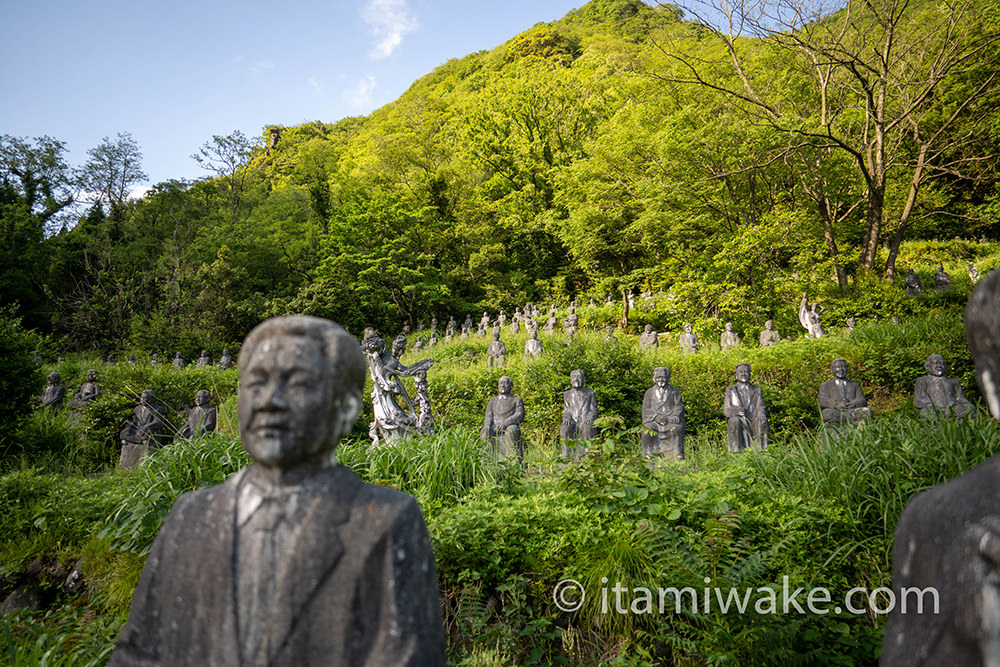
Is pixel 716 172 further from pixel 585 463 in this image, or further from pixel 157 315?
pixel 157 315

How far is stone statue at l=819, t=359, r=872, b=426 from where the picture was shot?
323 inches

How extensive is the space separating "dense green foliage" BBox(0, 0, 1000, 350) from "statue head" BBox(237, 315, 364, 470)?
15.0 meters

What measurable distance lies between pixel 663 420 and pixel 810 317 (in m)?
9.67

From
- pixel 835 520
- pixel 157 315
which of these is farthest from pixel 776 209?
pixel 157 315

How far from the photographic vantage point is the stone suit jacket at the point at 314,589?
136cm

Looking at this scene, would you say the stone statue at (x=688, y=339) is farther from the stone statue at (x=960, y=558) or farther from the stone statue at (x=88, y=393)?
the stone statue at (x=88, y=393)

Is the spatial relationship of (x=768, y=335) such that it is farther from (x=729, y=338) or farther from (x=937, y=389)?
(x=937, y=389)

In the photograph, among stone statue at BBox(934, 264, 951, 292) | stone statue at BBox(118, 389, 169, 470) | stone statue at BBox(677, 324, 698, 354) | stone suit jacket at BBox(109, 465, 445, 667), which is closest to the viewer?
stone suit jacket at BBox(109, 465, 445, 667)

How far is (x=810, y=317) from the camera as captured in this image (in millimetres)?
15148

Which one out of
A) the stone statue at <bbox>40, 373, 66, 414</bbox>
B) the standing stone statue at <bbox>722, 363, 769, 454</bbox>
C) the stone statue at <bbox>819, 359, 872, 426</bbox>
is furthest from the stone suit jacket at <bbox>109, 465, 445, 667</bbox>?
the stone statue at <bbox>40, 373, 66, 414</bbox>

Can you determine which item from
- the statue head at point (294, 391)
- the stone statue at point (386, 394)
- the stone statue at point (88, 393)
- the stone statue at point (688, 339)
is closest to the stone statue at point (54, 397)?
the stone statue at point (88, 393)

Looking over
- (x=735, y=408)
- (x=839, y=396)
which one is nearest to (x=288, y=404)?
(x=735, y=408)

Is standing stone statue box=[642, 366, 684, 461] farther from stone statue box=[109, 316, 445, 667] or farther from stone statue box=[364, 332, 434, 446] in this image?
stone statue box=[109, 316, 445, 667]

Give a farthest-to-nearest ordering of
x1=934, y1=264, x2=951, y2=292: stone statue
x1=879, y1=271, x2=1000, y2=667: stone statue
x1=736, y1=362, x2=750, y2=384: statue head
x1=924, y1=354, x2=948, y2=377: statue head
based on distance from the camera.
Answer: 1. x1=934, y1=264, x2=951, y2=292: stone statue
2. x1=736, y1=362, x2=750, y2=384: statue head
3. x1=924, y1=354, x2=948, y2=377: statue head
4. x1=879, y1=271, x2=1000, y2=667: stone statue
